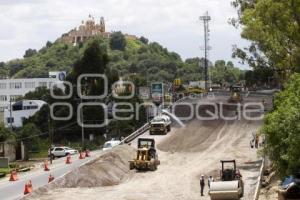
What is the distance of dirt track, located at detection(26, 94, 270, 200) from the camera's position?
1674 inches

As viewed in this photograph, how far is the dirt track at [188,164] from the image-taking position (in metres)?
42.5

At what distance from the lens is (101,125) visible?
96.6 meters

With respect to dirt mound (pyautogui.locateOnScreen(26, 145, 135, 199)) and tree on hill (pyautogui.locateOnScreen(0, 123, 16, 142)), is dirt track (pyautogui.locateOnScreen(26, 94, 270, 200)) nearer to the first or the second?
dirt mound (pyautogui.locateOnScreen(26, 145, 135, 199))

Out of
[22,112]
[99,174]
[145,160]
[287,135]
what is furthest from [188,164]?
[22,112]

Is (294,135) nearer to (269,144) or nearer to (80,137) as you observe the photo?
(269,144)

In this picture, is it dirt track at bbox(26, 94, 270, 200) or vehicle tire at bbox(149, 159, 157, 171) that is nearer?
dirt track at bbox(26, 94, 270, 200)

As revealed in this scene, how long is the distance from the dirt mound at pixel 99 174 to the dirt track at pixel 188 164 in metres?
0.84

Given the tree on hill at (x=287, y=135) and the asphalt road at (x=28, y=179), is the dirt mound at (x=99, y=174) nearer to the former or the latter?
the asphalt road at (x=28, y=179)

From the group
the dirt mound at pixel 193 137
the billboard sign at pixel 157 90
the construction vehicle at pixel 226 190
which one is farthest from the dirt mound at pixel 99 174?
the billboard sign at pixel 157 90

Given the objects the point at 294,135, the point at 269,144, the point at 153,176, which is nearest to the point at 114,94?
the point at 153,176

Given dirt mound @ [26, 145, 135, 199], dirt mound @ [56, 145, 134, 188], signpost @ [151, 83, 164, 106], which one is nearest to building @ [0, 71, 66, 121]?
signpost @ [151, 83, 164, 106]

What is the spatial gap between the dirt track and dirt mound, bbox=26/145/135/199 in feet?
2.77

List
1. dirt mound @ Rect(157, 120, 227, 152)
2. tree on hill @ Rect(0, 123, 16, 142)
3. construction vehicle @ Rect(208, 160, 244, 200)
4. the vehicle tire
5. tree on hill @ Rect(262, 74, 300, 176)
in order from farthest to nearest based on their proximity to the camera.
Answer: tree on hill @ Rect(0, 123, 16, 142)
dirt mound @ Rect(157, 120, 227, 152)
the vehicle tire
construction vehicle @ Rect(208, 160, 244, 200)
tree on hill @ Rect(262, 74, 300, 176)

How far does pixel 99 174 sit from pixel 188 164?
28.5 feet
